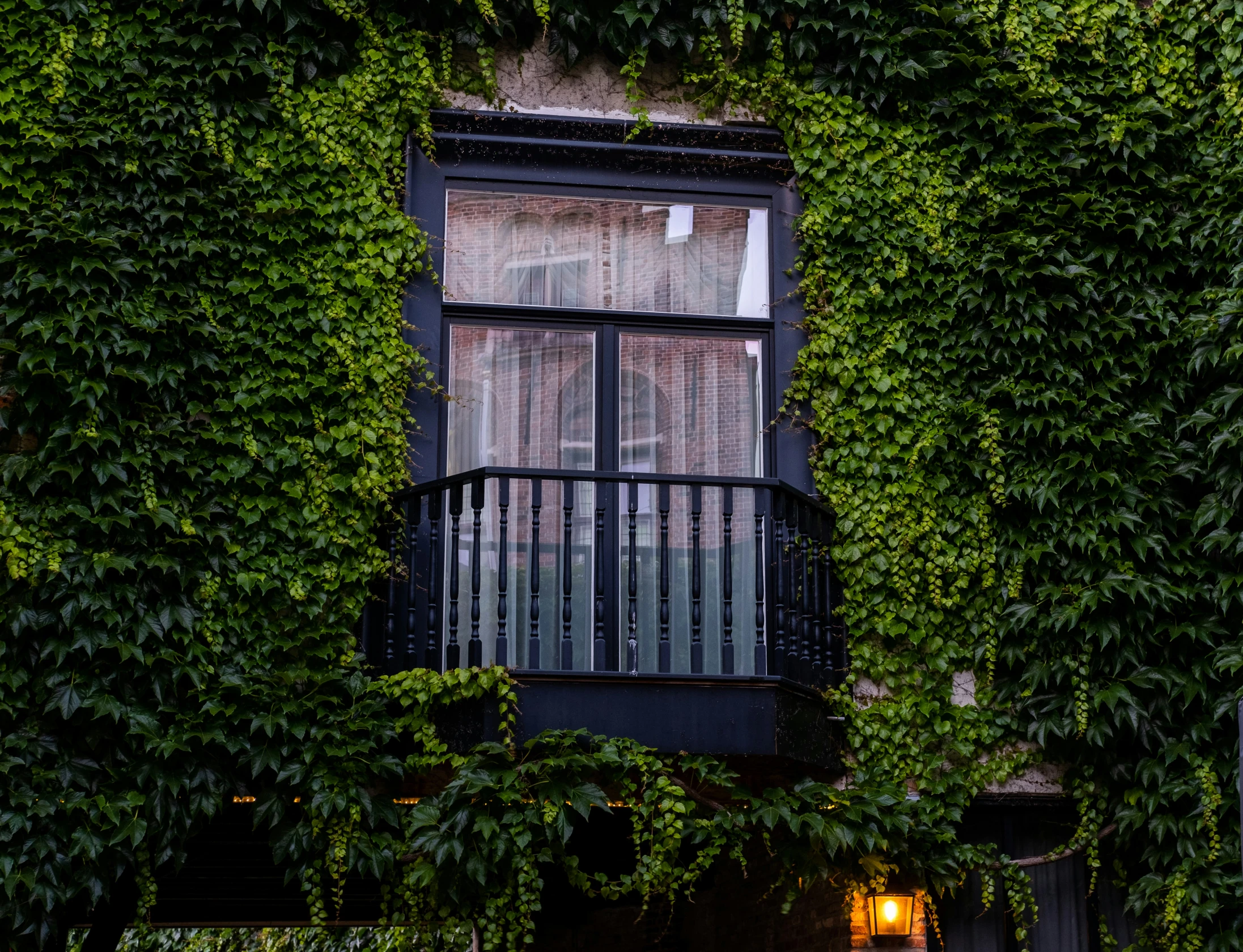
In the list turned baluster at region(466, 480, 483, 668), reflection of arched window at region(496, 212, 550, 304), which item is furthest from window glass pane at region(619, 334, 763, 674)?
turned baluster at region(466, 480, 483, 668)

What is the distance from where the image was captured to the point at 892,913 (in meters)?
7.18

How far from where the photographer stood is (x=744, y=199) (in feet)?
25.9

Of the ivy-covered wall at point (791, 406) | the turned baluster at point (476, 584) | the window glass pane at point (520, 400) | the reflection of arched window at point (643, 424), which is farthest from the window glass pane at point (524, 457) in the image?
the ivy-covered wall at point (791, 406)

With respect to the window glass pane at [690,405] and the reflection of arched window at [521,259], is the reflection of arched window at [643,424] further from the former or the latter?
the reflection of arched window at [521,259]

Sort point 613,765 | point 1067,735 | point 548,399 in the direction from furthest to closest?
point 548,399, point 1067,735, point 613,765

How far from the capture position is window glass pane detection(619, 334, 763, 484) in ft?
25.1

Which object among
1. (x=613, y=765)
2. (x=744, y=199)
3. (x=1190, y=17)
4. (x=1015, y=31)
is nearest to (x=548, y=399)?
(x=744, y=199)

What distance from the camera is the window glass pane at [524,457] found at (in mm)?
7082

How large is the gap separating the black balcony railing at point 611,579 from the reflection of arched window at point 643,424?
0.20 metres

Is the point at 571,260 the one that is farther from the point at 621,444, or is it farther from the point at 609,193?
the point at 621,444

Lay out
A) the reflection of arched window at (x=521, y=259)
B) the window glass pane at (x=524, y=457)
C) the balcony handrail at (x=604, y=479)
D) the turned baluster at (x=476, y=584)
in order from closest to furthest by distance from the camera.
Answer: the turned baluster at (x=476, y=584), the balcony handrail at (x=604, y=479), the window glass pane at (x=524, y=457), the reflection of arched window at (x=521, y=259)

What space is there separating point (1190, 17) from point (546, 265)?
365 cm

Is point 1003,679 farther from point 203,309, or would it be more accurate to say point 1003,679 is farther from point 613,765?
point 203,309

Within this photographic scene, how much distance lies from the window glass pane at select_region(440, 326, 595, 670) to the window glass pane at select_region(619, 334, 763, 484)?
22 centimetres
